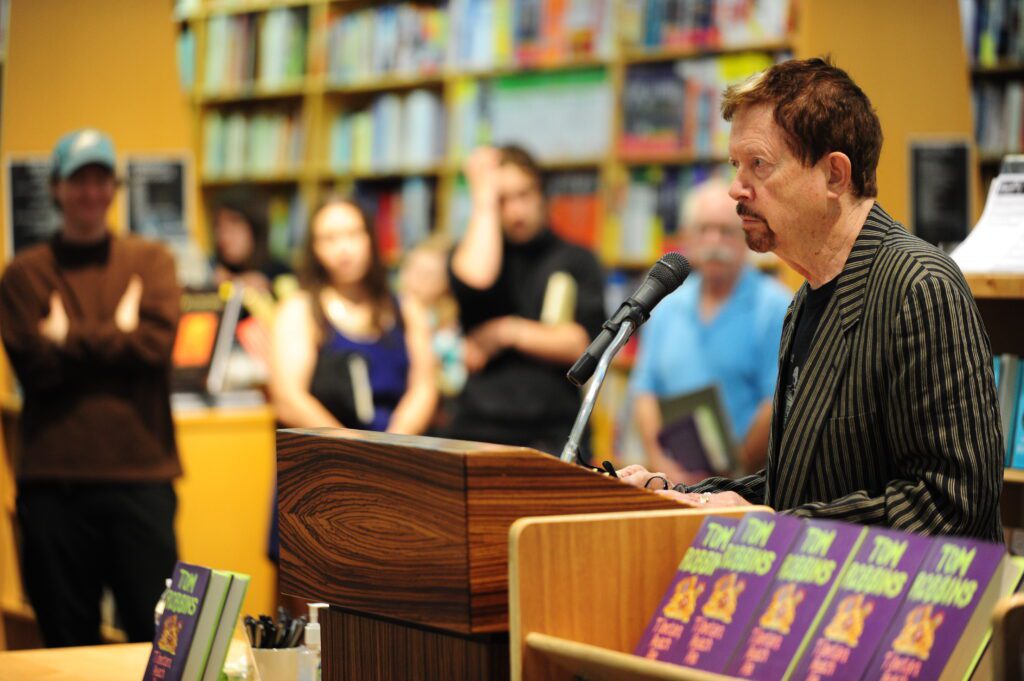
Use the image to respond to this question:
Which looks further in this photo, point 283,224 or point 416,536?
point 283,224

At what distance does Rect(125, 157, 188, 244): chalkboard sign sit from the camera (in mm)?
5551

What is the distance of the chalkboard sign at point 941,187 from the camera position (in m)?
4.24

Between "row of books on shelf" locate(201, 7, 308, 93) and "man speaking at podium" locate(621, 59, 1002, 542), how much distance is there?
18.2 feet

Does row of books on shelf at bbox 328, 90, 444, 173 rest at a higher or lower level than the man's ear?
higher

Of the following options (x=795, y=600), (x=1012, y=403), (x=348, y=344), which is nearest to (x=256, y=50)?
(x=348, y=344)

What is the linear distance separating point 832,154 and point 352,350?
2.82 m

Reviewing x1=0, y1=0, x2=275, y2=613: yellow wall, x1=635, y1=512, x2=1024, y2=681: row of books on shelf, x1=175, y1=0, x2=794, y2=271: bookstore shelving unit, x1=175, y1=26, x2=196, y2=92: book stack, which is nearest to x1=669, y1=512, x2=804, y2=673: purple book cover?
x1=635, y1=512, x2=1024, y2=681: row of books on shelf

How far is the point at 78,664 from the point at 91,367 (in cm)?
159

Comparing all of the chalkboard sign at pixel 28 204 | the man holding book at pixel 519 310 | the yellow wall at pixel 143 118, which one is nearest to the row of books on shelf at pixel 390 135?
the yellow wall at pixel 143 118

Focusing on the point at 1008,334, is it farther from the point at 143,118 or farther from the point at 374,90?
the point at 374,90

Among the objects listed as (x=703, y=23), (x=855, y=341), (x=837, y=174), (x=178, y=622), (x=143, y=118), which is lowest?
(x=178, y=622)

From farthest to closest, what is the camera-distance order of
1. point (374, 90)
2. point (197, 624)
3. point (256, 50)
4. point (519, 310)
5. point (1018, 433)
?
point (256, 50) → point (374, 90) → point (519, 310) → point (1018, 433) → point (197, 624)

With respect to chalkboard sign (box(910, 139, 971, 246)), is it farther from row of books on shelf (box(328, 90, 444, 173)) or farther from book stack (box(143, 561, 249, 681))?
book stack (box(143, 561, 249, 681))

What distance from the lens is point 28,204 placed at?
5176 millimetres
